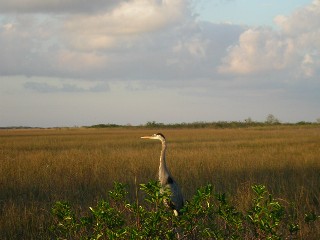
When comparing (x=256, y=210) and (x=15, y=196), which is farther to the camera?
(x=15, y=196)

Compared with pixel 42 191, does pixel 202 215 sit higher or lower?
higher

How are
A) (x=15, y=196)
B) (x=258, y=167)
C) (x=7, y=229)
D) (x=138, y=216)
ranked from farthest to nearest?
(x=258, y=167) < (x=15, y=196) < (x=7, y=229) < (x=138, y=216)

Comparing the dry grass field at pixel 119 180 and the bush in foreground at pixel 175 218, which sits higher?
the bush in foreground at pixel 175 218

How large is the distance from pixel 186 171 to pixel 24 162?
214 inches

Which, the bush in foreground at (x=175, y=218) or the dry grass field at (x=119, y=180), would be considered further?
the dry grass field at (x=119, y=180)

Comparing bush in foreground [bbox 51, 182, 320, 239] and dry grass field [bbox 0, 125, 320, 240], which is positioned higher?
bush in foreground [bbox 51, 182, 320, 239]

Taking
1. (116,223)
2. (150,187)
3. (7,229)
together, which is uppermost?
(150,187)

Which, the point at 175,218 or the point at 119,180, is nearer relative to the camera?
the point at 175,218

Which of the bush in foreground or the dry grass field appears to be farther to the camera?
the dry grass field

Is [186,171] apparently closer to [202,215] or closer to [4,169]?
[4,169]

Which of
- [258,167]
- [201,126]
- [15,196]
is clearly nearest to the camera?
[15,196]

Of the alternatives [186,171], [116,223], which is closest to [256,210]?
[116,223]

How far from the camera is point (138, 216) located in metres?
3.36

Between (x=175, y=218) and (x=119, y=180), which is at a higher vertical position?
(x=175, y=218)
